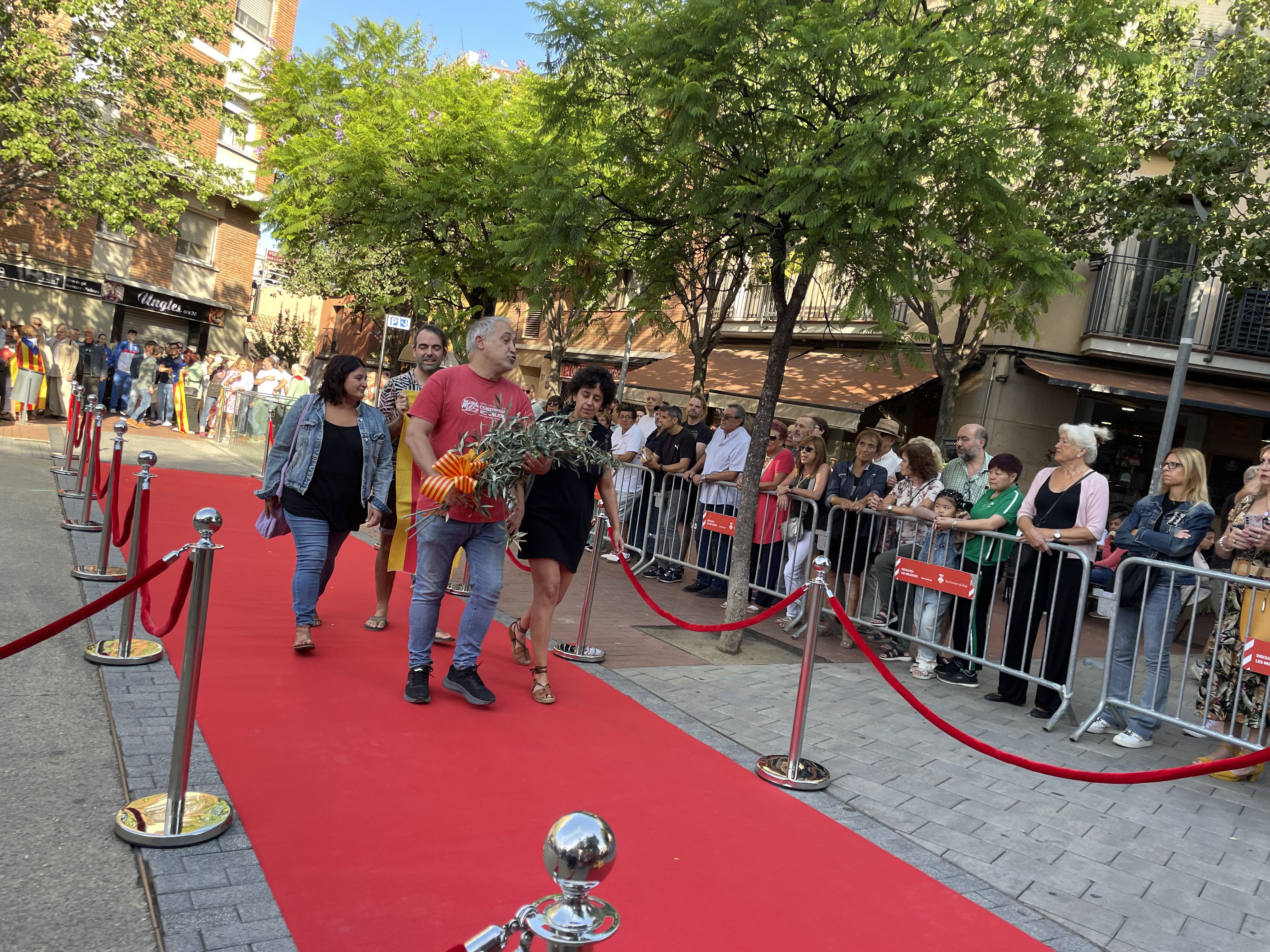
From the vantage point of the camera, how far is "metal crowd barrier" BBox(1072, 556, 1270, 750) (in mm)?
5375

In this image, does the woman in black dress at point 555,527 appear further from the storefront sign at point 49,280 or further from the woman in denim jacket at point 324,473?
the storefront sign at point 49,280

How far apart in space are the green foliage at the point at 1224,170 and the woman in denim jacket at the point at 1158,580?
657 centimetres

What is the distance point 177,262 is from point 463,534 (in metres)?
26.2

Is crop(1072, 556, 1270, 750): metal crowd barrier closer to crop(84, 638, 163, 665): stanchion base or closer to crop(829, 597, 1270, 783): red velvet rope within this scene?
crop(829, 597, 1270, 783): red velvet rope

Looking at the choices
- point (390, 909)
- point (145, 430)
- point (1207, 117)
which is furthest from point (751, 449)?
point (145, 430)

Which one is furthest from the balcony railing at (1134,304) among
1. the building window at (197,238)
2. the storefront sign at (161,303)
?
the building window at (197,238)

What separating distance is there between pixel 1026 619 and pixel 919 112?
3.50 m

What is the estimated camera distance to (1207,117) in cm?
1143

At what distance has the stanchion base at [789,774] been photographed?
15.2 ft

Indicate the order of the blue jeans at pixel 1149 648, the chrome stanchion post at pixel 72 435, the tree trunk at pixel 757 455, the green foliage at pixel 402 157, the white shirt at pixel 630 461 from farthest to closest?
1. the green foliage at pixel 402 157
2. the chrome stanchion post at pixel 72 435
3. the white shirt at pixel 630 461
4. the tree trunk at pixel 757 455
5. the blue jeans at pixel 1149 648

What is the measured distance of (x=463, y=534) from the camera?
5.06 metres

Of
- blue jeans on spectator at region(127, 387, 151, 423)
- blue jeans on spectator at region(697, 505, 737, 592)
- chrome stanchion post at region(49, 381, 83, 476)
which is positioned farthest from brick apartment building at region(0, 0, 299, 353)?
blue jeans on spectator at region(697, 505, 737, 592)

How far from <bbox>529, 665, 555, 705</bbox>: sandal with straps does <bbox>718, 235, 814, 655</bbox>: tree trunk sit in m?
2.34

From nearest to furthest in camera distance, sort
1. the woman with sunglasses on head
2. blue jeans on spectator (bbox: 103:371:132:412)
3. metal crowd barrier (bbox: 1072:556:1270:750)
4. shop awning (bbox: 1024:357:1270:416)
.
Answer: metal crowd barrier (bbox: 1072:556:1270:750)
the woman with sunglasses on head
shop awning (bbox: 1024:357:1270:416)
blue jeans on spectator (bbox: 103:371:132:412)
